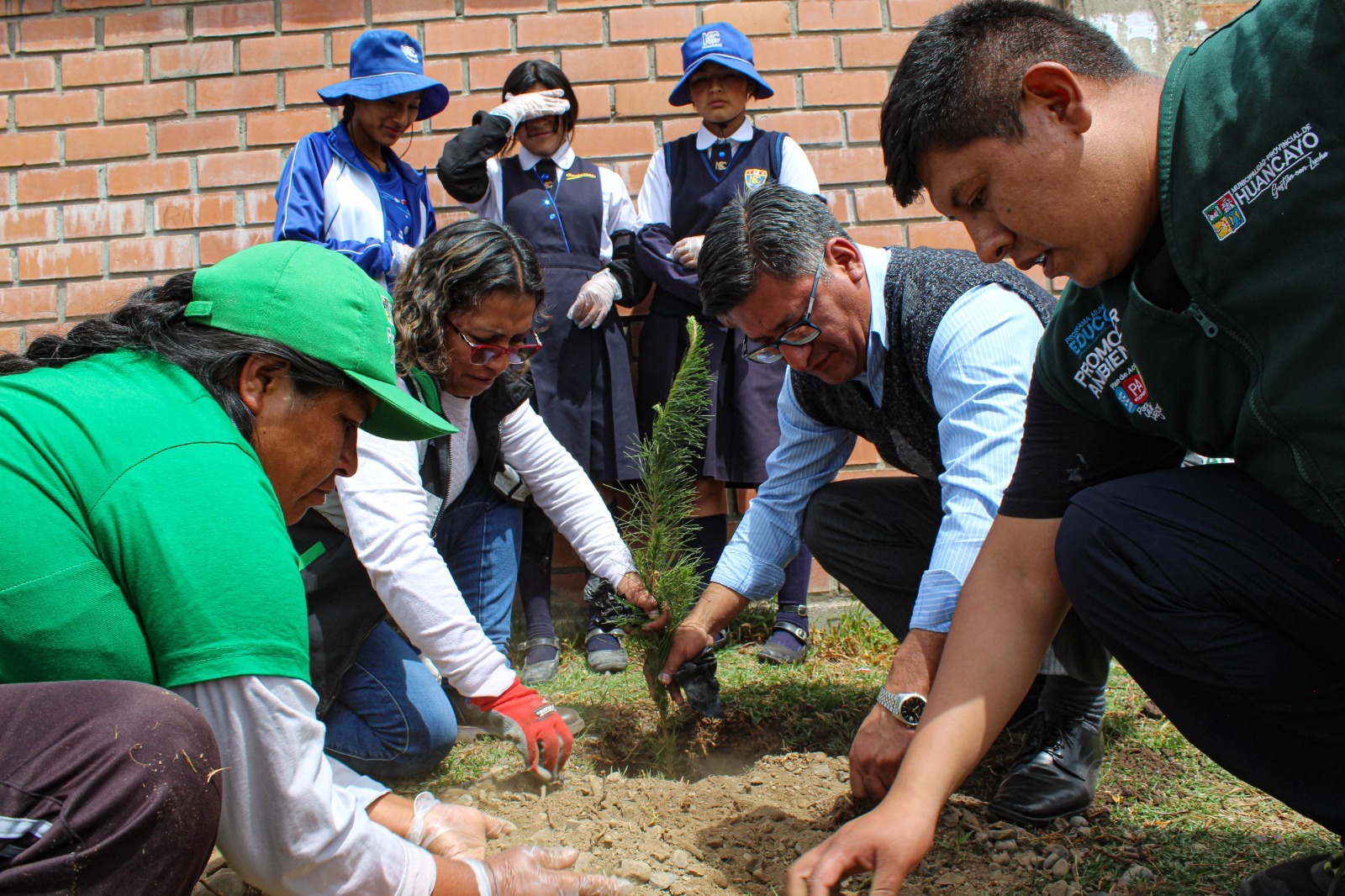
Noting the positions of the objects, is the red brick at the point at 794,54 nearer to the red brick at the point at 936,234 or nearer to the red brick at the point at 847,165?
the red brick at the point at 847,165

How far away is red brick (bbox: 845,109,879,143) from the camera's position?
4.11 m

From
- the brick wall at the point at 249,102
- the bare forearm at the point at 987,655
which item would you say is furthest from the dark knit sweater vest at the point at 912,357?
the brick wall at the point at 249,102

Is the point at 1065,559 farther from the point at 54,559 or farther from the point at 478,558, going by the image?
the point at 478,558

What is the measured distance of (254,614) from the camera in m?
1.39

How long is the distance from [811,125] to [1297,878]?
3164mm

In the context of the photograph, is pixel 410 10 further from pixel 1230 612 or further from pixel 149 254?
pixel 1230 612

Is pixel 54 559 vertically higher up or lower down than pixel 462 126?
lower down

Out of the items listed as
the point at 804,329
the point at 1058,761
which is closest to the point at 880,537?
the point at 804,329

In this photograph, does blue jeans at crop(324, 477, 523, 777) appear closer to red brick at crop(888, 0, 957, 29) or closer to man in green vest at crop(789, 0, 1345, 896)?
man in green vest at crop(789, 0, 1345, 896)

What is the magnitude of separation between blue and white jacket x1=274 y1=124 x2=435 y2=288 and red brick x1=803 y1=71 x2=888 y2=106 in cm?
179

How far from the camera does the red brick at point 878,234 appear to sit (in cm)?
→ 411

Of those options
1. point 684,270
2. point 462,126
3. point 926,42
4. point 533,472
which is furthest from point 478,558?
point 926,42

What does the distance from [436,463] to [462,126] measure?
1772 mm

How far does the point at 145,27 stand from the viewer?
4098 mm
